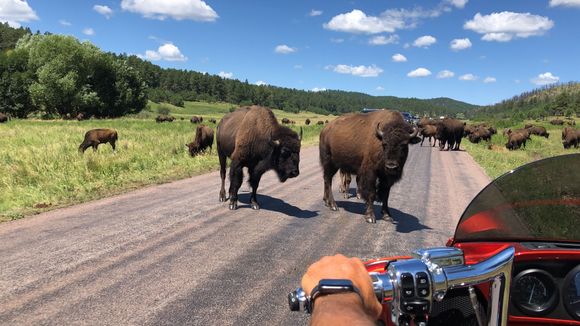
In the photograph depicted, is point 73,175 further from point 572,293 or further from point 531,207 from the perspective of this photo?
point 572,293

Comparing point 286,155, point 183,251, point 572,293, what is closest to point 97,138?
point 286,155

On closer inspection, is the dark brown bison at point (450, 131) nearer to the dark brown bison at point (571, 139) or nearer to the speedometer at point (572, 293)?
the dark brown bison at point (571, 139)

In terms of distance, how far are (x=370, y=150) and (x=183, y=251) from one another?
4511 millimetres

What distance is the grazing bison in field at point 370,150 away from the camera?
7.91 metres

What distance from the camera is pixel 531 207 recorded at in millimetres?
2477

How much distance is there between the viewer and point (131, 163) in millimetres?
13953

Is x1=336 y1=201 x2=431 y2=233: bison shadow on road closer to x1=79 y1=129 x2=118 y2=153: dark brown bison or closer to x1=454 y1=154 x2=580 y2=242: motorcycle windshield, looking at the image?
x1=454 y1=154 x2=580 y2=242: motorcycle windshield

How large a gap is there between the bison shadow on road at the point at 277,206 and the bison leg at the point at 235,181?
→ 0.36 metres

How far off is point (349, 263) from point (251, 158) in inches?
316

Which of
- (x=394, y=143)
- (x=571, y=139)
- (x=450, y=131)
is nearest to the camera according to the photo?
(x=394, y=143)

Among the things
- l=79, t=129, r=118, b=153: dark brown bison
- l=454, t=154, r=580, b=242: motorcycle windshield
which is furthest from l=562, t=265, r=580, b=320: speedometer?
l=79, t=129, r=118, b=153: dark brown bison

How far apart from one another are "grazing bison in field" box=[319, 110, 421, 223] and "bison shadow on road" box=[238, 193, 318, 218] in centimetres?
87

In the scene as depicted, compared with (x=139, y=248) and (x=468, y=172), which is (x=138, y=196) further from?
(x=468, y=172)

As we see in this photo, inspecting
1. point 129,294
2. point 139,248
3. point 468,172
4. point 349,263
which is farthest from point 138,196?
point 468,172
